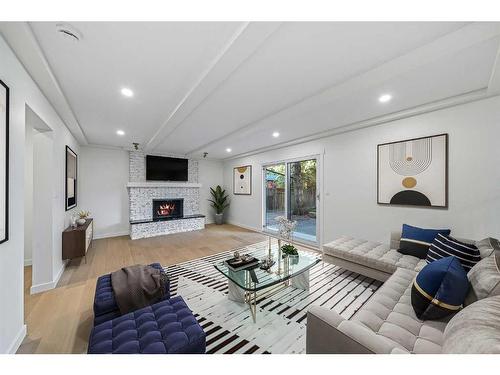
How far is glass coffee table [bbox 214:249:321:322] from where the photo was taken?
6.22 ft

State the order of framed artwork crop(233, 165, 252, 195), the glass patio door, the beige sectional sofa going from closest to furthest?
the beige sectional sofa → the glass patio door → framed artwork crop(233, 165, 252, 195)

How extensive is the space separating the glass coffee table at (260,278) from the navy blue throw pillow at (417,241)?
1.28m

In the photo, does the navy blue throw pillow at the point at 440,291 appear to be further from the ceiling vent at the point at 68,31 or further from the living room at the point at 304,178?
the ceiling vent at the point at 68,31

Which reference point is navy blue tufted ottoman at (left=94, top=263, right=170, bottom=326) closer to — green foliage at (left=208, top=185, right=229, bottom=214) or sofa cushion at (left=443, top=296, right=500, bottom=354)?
sofa cushion at (left=443, top=296, right=500, bottom=354)

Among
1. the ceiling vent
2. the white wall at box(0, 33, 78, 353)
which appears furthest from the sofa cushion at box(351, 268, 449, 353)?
the ceiling vent

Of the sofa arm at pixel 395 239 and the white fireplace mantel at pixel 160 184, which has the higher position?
the white fireplace mantel at pixel 160 184

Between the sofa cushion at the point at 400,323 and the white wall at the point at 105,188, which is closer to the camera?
the sofa cushion at the point at 400,323

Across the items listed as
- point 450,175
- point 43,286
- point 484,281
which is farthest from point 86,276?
point 450,175

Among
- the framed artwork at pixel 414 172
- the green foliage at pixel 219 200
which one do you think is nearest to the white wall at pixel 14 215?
the framed artwork at pixel 414 172

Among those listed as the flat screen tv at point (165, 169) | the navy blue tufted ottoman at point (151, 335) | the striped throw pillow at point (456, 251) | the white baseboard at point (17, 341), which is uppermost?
the flat screen tv at point (165, 169)

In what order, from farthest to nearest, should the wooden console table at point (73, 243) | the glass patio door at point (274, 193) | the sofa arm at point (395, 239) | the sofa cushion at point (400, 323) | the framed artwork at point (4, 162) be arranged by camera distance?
the glass patio door at point (274, 193) → the wooden console table at point (73, 243) → the sofa arm at point (395, 239) → the framed artwork at point (4, 162) → the sofa cushion at point (400, 323)

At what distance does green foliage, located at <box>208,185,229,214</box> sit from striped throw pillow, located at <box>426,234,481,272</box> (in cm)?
555

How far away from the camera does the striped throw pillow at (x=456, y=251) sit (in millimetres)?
1784
